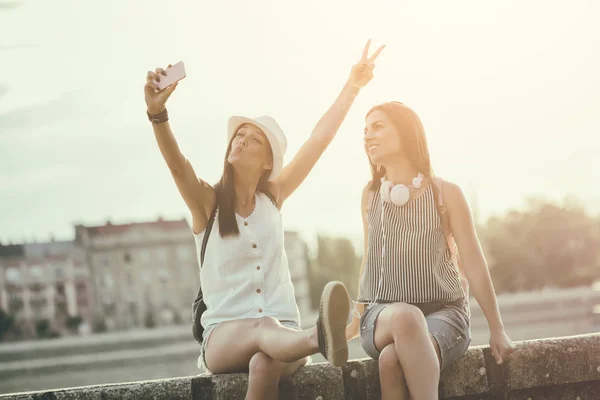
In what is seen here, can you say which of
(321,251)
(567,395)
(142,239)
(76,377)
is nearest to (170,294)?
(142,239)

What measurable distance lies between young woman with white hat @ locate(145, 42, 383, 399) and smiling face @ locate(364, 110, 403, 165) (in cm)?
37

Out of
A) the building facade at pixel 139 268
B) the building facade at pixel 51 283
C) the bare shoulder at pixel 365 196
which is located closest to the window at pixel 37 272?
the building facade at pixel 51 283

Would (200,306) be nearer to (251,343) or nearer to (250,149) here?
(251,343)

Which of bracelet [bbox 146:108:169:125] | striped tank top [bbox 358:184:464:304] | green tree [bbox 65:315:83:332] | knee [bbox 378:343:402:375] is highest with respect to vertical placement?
bracelet [bbox 146:108:169:125]

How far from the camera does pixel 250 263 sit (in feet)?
12.0

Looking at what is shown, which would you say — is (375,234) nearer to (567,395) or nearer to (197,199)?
(197,199)

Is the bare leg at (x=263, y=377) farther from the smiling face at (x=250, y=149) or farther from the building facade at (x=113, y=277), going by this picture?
the building facade at (x=113, y=277)

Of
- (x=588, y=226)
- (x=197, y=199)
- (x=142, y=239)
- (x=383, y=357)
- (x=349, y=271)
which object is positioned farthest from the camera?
(x=142, y=239)

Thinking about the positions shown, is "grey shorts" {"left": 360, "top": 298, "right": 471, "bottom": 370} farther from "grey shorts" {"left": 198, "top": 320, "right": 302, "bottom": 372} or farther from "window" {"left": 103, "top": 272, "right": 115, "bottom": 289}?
"window" {"left": 103, "top": 272, "right": 115, "bottom": 289}

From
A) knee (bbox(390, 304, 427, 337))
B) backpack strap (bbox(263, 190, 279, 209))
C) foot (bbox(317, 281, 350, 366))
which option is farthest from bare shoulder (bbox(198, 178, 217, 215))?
knee (bbox(390, 304, 427, 337))

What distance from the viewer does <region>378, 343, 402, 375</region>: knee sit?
3.26 metres

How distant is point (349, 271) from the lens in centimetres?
6981

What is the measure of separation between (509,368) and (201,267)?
52.0 inches

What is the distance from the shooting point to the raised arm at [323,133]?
13.3 feet
